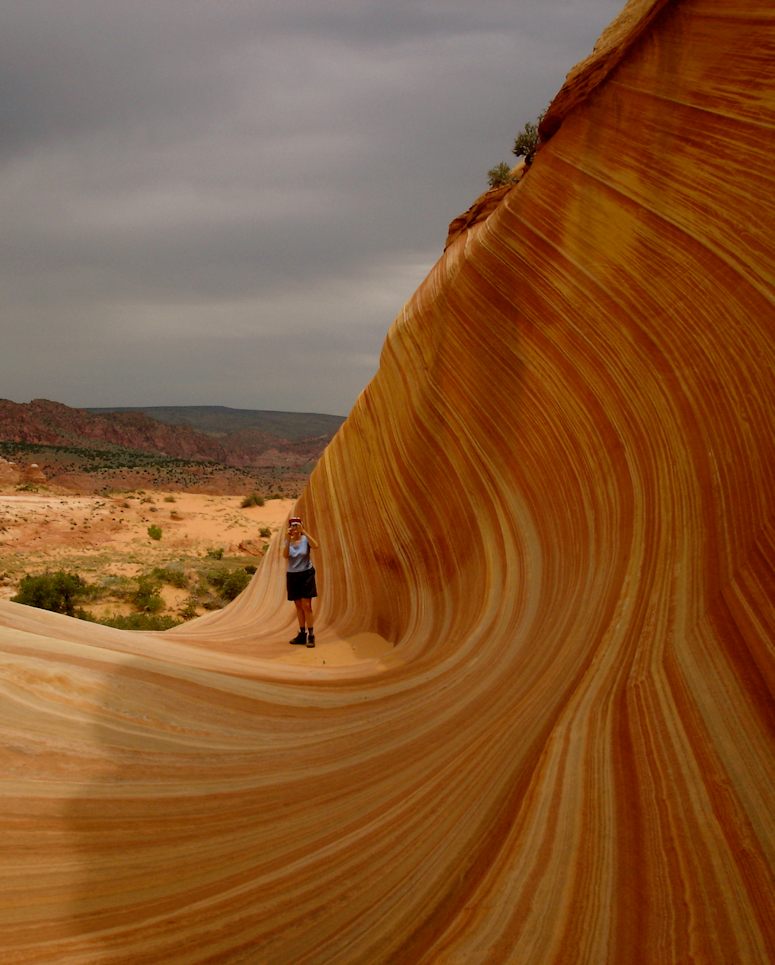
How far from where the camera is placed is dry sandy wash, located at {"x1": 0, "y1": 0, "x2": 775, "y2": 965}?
7.70ft

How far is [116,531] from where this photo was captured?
25703 mm

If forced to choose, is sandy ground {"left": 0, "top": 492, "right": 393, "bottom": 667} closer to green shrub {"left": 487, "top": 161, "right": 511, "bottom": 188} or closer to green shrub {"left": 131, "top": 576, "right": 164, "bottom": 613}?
green shrub {"left": 131, "top": 576, "right": 164, "bottom": 613}

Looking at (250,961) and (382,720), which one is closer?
(250,961)

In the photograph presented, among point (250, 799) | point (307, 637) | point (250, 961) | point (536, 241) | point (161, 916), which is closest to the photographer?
point (250, 961)

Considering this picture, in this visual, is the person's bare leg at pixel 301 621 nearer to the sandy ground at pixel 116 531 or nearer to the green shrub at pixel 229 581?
the green shrub at pixel 229 581

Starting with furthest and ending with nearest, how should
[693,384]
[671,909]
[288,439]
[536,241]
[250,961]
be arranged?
[288,439] < [536,241] < [693,384] < [250,961] < [671,909]

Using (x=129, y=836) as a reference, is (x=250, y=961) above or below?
below

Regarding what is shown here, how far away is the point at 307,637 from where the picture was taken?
668 centimetres

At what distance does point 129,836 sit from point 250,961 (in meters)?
0.83

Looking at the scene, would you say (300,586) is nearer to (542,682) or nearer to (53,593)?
A: (542,682)

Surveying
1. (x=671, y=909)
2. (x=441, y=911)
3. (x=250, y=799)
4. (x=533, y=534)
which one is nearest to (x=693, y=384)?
(x=533, y=534)

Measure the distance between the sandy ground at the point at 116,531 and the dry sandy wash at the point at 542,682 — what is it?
14115mm

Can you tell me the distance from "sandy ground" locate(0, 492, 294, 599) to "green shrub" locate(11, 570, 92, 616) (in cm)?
161

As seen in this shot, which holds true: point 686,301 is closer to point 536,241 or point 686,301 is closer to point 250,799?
point 536,241
